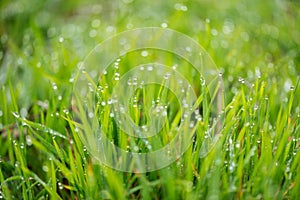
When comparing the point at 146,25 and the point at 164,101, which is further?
the point at 146,25

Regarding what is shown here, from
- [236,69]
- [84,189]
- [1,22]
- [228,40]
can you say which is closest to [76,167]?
[84,189]

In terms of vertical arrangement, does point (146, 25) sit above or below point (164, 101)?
above

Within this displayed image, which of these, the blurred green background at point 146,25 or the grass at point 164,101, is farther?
the blurred green background at point 146,25

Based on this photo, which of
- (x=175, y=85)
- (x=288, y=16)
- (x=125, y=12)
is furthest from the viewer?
(x=288, y=16)

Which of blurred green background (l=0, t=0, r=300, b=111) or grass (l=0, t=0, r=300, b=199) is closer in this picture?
grass (l=0, t=0, r=300, b=199)

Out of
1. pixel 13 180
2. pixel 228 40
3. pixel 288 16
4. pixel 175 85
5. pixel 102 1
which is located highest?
pixel 102 1

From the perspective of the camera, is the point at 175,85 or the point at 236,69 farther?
the point at 236,69

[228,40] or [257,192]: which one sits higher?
[228,40]

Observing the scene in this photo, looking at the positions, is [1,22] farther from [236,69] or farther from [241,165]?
[241,165]
